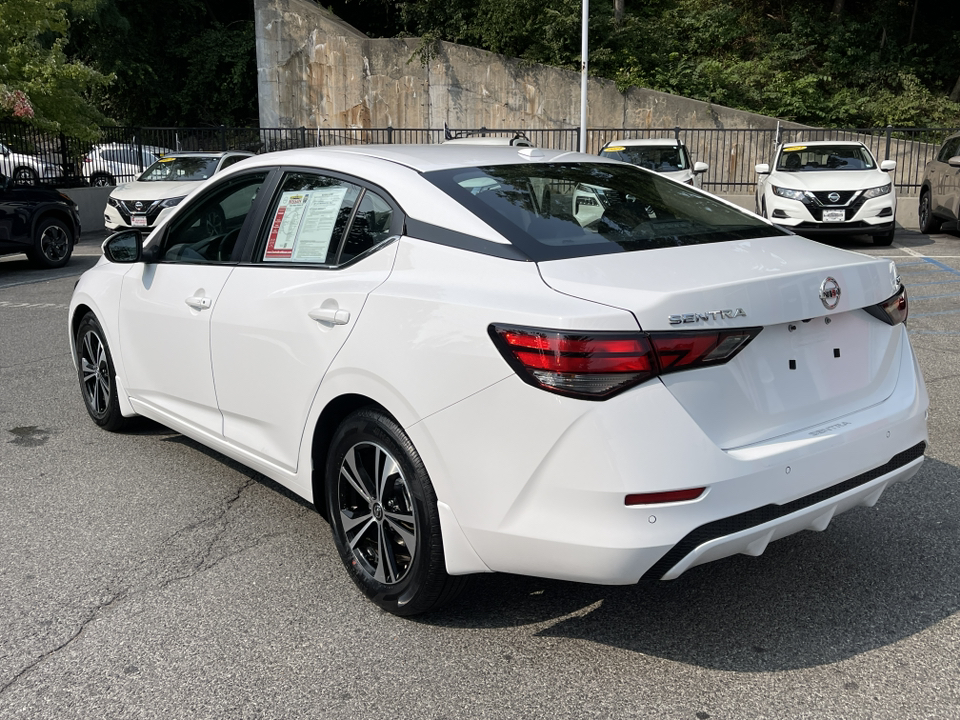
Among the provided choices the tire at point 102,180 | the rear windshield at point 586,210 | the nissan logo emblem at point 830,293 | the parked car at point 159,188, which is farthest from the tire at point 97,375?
the tire at point 102,180

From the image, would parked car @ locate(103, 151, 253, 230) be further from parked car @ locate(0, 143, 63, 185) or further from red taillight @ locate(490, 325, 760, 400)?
red taillight @ locate(490, 325, 760, 400)

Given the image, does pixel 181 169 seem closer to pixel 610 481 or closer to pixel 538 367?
pixel 538 367

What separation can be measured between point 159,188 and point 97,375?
12.2 metres

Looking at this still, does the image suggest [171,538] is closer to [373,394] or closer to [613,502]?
[373,394]

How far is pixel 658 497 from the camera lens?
2.77 m

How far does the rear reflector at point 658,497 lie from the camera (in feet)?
9.05

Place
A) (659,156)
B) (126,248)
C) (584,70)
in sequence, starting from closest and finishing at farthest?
1. (126,248)
2. (659,156)
3. (584,70)

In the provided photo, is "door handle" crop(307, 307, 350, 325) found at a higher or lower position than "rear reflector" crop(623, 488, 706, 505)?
higher

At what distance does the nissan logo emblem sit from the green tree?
17201mm

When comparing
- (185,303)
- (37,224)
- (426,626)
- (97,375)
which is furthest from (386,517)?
(37,224)

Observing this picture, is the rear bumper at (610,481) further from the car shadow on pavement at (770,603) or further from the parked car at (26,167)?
the parked car at (26,167)

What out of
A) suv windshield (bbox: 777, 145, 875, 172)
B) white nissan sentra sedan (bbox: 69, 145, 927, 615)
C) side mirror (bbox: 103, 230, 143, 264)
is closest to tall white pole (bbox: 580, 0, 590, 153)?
suv windshield (bbox: 777, 145, 875, 172)

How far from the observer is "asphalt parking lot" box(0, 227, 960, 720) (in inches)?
115

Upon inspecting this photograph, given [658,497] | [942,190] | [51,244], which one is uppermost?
[942,190]
